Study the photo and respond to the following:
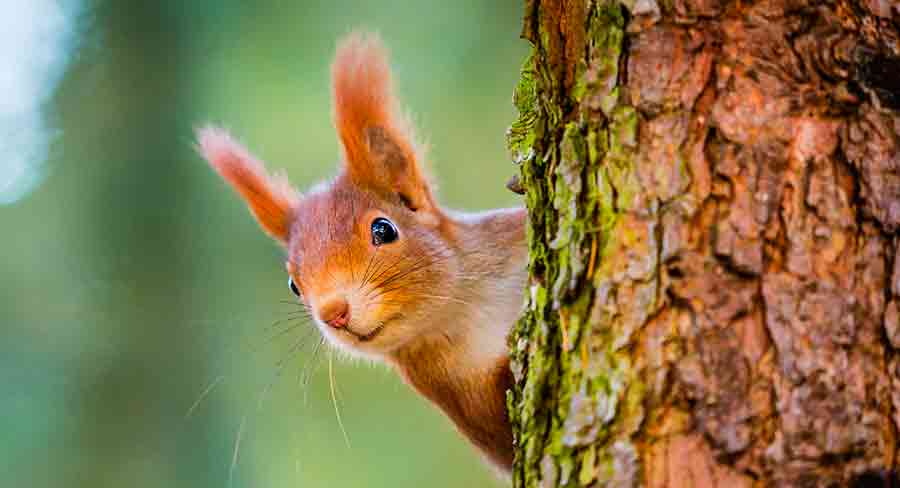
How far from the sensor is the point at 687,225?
800 mm

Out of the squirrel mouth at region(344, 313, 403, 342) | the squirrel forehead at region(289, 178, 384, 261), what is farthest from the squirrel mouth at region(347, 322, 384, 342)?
the squirrel forehead at region(289, 178, 384, 261)

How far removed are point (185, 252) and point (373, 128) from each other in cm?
96

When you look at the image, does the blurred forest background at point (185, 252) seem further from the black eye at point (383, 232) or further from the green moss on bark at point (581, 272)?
the green moss on bark at point (581, 272)

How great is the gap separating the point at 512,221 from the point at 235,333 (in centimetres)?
102

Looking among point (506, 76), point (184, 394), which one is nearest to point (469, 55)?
point (506, 76)

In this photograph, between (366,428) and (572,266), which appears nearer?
(572,266)

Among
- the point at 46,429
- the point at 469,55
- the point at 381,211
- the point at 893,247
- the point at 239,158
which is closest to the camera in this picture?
the point at 893,247

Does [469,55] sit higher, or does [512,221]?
[469,55]

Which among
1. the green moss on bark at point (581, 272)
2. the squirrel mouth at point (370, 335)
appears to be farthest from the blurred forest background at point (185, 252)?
the green moss on bark at point (581, 272)

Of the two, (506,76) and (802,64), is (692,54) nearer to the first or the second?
(802,64)

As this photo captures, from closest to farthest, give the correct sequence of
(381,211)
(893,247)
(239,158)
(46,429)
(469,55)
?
1. (893,247)
2. (381,211)
3. (239,158)
4. (46,429)
5. (469,55)

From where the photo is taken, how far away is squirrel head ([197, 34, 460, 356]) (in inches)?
55.6

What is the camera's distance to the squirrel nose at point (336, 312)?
1348 millimetres

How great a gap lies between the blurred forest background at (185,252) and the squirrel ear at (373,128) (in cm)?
57
